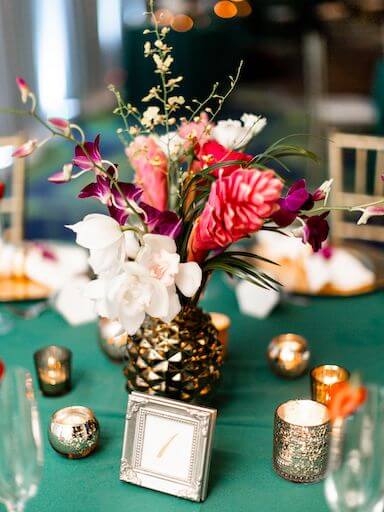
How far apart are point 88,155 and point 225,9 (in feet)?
21.5

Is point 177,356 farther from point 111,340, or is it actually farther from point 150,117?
point 150,117

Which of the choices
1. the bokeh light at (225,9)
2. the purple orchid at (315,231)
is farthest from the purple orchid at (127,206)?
the bokeh light at (225,9)

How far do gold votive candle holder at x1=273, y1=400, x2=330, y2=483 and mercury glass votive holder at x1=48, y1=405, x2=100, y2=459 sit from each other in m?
0.31

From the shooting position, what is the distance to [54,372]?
152 cm

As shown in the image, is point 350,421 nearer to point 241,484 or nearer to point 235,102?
point 241,484

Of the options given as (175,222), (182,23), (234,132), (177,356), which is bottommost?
(182,23)

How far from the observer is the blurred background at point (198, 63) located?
5.29m

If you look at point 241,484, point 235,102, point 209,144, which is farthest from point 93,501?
point 235,102

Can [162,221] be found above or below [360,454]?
above

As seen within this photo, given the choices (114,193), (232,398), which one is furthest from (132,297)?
(232,398)

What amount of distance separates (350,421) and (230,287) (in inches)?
44.8

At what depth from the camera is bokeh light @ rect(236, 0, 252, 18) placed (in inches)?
298

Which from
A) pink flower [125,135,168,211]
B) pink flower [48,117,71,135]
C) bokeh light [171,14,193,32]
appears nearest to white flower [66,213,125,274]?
pink flower [48,117,71,135]

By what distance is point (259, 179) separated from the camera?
112 centimetres
